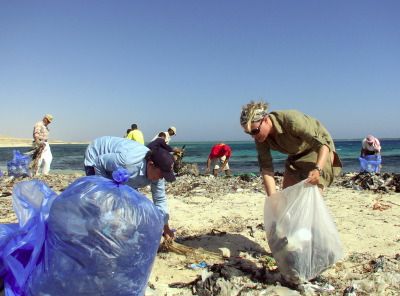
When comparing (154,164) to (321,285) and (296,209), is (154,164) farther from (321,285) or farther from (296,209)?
(321,285)

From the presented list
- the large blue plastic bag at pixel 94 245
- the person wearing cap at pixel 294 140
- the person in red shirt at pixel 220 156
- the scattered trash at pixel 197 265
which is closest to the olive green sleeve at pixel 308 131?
the person wearing cap at pixel 294 140

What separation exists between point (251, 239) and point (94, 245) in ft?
8.50

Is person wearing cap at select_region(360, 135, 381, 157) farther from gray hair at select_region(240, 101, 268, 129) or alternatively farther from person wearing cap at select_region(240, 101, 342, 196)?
gray hair at select_region(240, 101, 268, 129)

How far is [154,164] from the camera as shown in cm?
290

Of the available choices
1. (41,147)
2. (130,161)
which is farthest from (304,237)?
(41,147)

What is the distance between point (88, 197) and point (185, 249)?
181 cm

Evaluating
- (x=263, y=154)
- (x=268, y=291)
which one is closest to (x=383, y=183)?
(x=263, y=154)

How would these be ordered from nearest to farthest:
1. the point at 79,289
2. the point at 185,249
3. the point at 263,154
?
the point at 79,289 < the point at 263,154 < the point at 185,249

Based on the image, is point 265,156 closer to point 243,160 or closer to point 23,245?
point 23,245

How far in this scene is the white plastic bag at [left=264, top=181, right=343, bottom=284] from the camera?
2928 millimetres

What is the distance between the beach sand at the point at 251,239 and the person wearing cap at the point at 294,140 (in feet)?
2.54

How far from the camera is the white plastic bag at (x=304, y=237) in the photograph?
2.93 m

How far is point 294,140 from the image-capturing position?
10.9ft

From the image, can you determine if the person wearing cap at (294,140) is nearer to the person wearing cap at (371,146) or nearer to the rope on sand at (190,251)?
the rope on sand at (190,251)
